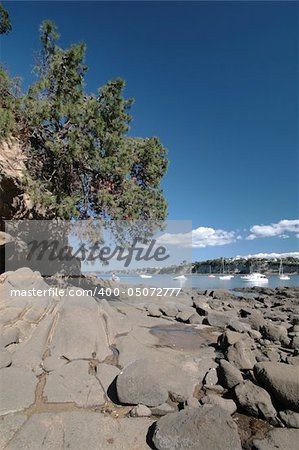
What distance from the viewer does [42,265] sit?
16.6m

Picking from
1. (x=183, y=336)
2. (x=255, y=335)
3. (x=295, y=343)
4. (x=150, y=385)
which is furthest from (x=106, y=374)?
(x=255, y=335)

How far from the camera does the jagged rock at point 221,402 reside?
6000mm

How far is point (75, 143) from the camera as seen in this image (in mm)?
12836

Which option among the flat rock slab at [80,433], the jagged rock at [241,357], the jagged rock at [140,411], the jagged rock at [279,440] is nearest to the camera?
the jagged rock at [279,440]

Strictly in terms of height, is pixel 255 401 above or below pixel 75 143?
below

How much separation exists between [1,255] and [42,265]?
7.59 feet

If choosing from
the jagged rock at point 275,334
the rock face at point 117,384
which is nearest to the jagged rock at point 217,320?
the jagged rock at point 275,334

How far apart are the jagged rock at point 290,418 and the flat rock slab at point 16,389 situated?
15.5 feet

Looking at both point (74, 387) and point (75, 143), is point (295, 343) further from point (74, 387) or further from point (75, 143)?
point (75, 143)

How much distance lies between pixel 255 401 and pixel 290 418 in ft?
2.14

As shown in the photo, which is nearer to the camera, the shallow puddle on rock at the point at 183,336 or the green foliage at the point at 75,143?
the shallow puddle on rock at the point at 183,336

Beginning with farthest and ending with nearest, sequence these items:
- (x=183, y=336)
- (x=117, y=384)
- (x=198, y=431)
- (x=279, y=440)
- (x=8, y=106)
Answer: (x=8, y=106) → (x=183, y=336) → (x=117, y=384) → (x=279, y=440) → (x=198, y=431)

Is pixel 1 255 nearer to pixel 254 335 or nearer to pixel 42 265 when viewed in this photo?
pixel 42 265

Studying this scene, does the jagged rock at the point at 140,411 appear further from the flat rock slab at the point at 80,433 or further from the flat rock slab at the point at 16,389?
the flat rock slab at the point at 16,389
